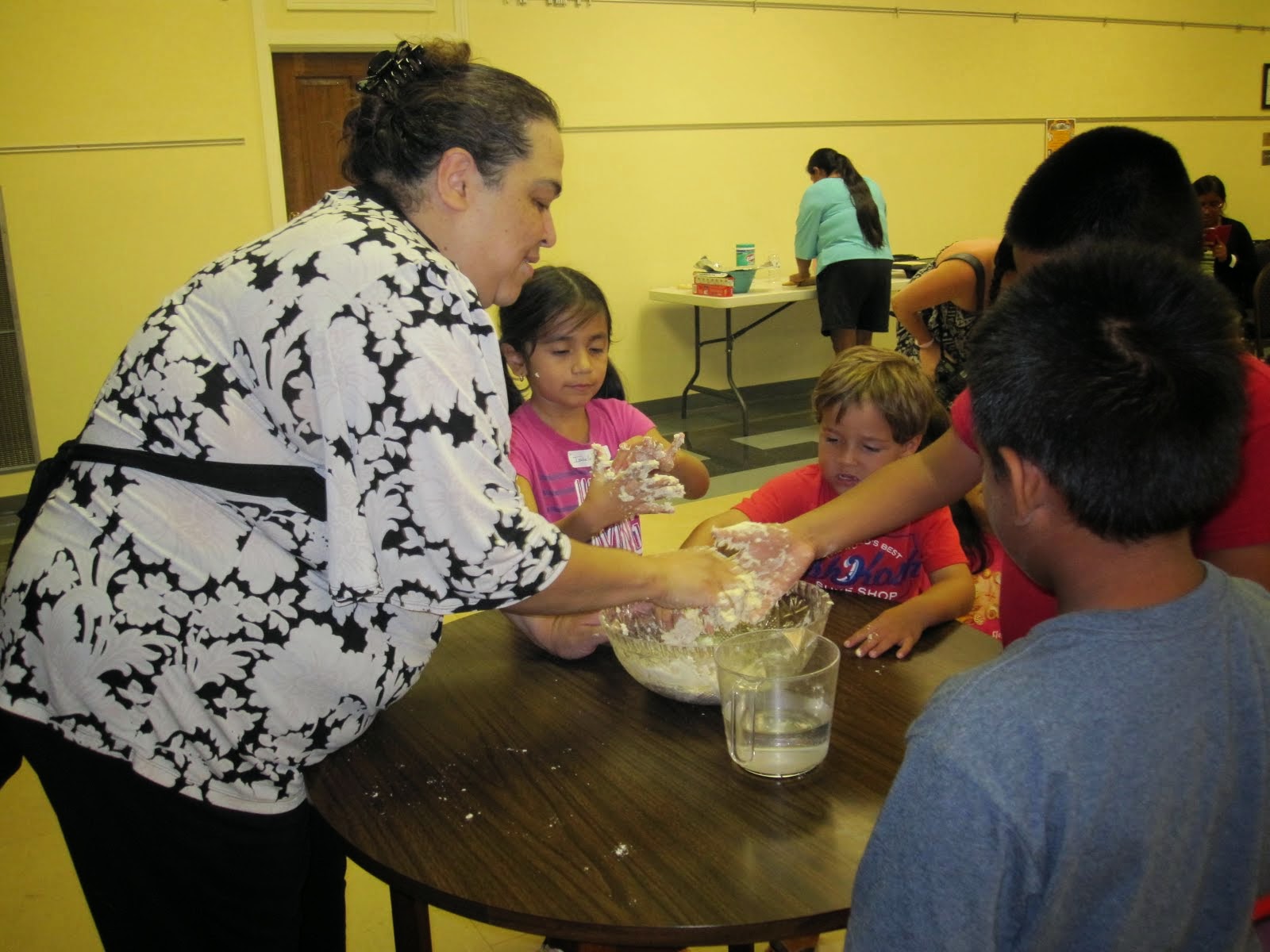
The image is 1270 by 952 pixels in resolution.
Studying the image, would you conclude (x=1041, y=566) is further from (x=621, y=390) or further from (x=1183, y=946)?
(x=621, y=390)

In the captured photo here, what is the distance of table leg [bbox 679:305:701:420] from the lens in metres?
6.70

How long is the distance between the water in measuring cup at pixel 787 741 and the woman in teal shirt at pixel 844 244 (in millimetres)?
5253

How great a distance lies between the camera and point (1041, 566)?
33.2 inches

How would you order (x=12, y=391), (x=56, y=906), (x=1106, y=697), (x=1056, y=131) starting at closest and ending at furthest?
(x=1106, y=697), (x=56, y=906), (x=12, y=391), (x=1056, y=131)

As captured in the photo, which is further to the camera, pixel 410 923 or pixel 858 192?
pixel 858 192

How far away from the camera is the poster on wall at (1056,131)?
8.30 m

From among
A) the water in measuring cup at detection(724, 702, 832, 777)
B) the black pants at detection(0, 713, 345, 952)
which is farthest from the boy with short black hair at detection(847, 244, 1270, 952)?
the black pants at detection(0, 713, 345, 952)

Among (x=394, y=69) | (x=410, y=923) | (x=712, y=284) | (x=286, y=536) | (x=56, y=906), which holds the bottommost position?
(x=56, y=906)

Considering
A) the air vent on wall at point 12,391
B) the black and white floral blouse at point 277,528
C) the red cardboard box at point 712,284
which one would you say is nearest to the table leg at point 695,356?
the red cardboard box at point 712,284

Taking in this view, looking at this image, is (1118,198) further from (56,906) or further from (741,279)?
(741,279)

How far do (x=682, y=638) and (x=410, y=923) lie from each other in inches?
20.5

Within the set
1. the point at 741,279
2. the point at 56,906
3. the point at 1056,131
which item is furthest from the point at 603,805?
the point at 1056,131

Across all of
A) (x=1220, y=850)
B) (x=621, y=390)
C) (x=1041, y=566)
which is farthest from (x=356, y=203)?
(x=621, y=390)

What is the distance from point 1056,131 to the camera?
27.4 ft
